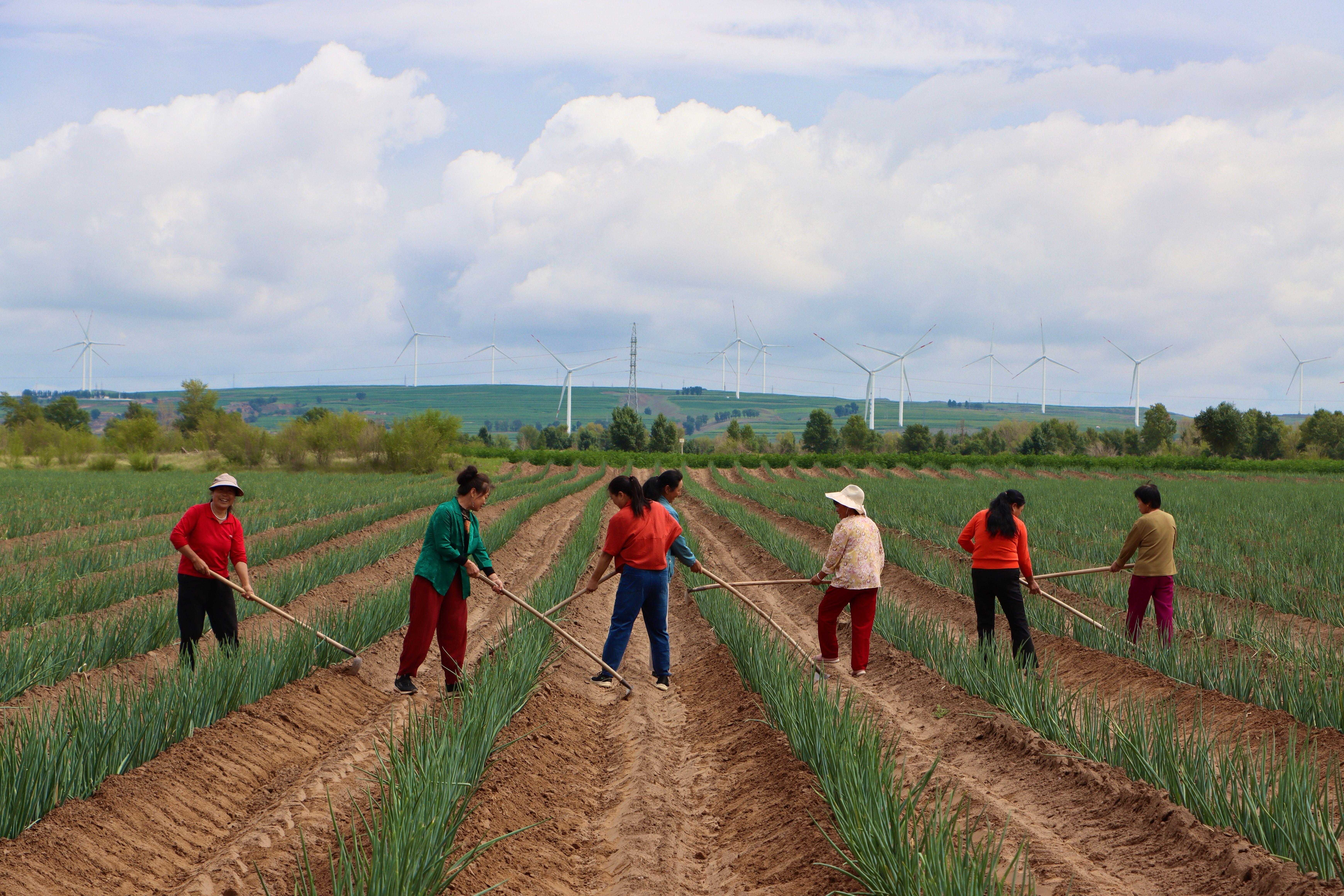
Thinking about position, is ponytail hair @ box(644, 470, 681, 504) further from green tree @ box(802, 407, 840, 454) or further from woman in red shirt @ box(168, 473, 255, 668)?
green tree @ box(802, 407, 840, 454)

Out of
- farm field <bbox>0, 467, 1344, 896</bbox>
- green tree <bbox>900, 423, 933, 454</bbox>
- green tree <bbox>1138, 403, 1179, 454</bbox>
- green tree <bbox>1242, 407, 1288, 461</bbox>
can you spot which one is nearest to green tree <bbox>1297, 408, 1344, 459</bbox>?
green tree <bbox>1242, 407, 1288, 461</bbox>

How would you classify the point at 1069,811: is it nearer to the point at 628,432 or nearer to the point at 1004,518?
the point at 1004,518

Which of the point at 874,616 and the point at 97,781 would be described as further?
the point at 874,616

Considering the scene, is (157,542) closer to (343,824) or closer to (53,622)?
(53,622)

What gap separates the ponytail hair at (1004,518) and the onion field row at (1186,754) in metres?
0.97

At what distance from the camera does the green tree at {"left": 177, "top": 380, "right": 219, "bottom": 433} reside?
76250mm

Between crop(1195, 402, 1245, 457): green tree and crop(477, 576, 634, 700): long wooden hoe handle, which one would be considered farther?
crop(1195, 402, 1245, 457): green tree

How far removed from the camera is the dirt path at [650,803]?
4.20 meters

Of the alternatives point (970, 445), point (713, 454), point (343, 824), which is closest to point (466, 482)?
point (343, 824)

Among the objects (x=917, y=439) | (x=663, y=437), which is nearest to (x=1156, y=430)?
(x=917, y=439)

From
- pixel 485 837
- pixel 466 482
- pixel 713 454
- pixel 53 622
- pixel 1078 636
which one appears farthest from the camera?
pixel 713 454

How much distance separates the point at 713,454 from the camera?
61938 mm

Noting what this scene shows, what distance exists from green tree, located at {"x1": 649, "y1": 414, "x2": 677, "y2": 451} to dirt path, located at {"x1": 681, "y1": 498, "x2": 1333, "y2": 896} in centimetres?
8790

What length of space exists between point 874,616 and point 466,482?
4861 millimetres
